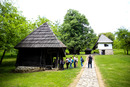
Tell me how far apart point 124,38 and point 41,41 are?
37077 mm

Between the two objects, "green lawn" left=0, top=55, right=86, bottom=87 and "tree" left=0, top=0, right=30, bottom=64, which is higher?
"tree" left=0, top=0, right=30, bottom=64

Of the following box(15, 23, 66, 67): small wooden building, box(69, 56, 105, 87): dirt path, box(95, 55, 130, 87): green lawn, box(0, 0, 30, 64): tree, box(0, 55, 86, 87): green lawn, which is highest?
box(0, 0, 30, 64): tree

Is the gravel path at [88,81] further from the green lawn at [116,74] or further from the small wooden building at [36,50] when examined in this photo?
the small wooden building at [36,50]

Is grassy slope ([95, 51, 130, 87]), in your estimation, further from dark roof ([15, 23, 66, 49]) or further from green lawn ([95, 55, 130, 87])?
dark roof ([15, 23, 66, 49])

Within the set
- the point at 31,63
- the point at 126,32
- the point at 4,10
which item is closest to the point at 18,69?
the point at 31,63

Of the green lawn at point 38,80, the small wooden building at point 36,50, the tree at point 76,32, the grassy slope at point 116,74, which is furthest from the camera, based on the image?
the tree at point 76,32

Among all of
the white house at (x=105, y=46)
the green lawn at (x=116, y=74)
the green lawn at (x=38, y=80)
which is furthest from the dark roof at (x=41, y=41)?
the white house at (x=105, y=46)

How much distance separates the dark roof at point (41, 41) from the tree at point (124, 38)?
33.1 meters

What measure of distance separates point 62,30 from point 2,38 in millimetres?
24088

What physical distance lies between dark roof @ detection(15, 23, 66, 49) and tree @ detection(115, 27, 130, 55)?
33065mm

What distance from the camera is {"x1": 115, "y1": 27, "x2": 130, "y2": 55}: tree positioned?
3744 cm

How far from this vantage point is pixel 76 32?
36.7 metres

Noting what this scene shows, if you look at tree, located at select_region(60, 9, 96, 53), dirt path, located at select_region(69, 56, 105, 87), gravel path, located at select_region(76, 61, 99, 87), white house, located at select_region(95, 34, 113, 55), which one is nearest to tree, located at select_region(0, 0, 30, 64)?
dirt path, located at select_region(69, 56, 105, 87)

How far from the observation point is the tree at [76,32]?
3444cm
